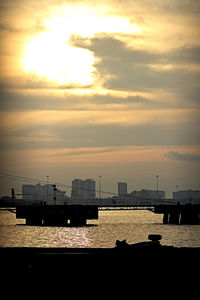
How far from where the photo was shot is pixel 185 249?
1617 centimetres

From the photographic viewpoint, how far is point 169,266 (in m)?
13.7

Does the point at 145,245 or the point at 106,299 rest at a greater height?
the point at 145,245

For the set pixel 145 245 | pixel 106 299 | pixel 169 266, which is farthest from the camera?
pixel 145 245

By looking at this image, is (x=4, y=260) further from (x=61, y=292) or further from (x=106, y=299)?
(x=106, y=299)

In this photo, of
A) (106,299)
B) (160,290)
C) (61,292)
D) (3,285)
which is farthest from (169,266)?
(3,285)

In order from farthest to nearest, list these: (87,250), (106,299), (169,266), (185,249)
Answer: (87,250) < (185,249) < (169,266) < (106,299)

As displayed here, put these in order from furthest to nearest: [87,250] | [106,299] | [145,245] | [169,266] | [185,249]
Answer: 1. [87,250]
2. [185,249]
3. [145,245]
4. [169,266]
5. [106,299]

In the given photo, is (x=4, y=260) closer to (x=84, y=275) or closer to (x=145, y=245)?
(x=84, y=275)

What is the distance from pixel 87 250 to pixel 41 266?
424 centimetres

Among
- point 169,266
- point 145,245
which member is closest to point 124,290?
point 169,266

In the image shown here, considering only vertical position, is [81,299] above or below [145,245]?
below

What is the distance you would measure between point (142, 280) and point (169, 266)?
0.82 meters

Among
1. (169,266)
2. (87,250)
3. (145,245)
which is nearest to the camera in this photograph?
(169,266)

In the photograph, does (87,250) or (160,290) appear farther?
(87,250)
